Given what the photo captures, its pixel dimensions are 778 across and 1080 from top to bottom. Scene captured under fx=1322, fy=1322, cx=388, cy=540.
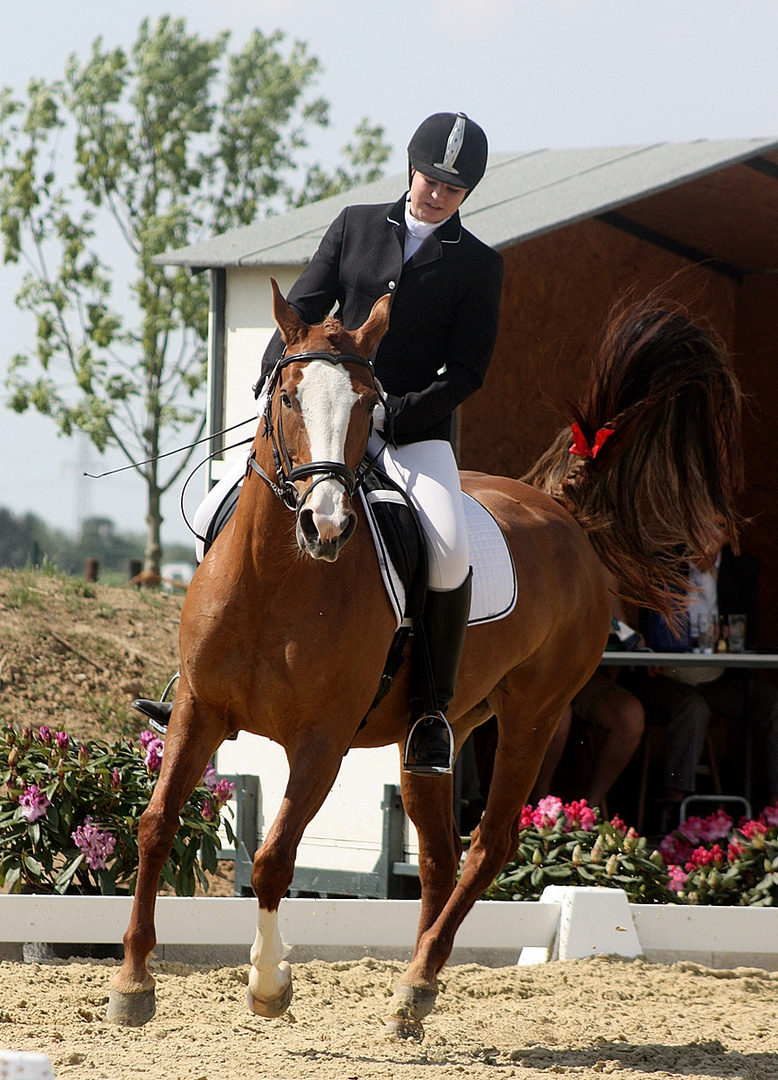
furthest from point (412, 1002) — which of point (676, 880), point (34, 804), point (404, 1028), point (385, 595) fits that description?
point (676, 880)

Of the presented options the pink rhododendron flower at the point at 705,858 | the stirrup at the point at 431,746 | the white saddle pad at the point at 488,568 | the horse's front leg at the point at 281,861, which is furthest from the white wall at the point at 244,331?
A: the horse's front leg at the point at 281,861

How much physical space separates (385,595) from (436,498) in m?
0.46

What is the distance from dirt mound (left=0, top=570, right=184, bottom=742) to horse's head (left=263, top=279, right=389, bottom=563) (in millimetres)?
5747

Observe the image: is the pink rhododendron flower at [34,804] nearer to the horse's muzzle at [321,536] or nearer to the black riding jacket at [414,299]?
the black riding jacket at [414,299]

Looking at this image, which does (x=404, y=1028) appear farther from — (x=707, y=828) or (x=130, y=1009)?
(x=707, y=828)

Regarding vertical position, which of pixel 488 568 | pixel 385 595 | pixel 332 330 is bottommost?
pixel 385 595

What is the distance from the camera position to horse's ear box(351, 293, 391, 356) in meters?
3.62

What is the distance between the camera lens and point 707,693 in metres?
7.96

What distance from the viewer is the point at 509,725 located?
5168 mm

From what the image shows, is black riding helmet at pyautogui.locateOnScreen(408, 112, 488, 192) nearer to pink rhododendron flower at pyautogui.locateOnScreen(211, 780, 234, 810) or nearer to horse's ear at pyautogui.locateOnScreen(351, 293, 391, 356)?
horse's ear at pyautogui.locateOnScreen(351, 293, 391, 356)

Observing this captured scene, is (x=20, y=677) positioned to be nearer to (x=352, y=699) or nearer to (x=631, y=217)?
(x=631, y=217)

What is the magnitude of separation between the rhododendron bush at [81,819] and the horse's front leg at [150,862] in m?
1.73

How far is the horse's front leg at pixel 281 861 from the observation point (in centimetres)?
360

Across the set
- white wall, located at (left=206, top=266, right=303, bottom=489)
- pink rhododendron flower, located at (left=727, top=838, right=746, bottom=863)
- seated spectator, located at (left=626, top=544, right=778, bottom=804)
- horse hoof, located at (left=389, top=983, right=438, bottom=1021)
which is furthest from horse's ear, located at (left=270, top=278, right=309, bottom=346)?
seated spectator, located at (left=626, top=544, right=778, bottom=804)
